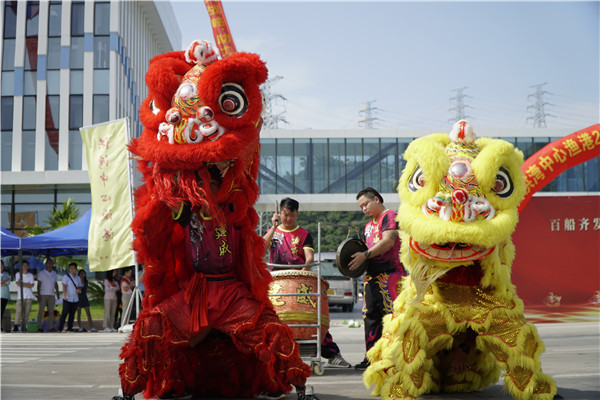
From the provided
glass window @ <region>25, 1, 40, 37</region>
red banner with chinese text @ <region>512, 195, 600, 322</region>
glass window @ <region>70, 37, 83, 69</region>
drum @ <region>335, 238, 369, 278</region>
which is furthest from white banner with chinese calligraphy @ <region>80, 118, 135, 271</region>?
glass window @ <region>25, 1, 40, 37</region>

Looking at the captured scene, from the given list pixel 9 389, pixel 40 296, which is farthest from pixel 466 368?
pixel 40 296

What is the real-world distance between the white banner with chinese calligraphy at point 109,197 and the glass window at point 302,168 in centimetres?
1922

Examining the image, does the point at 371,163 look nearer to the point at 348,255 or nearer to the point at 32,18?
the point at 32,18

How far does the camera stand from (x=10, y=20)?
2891cm

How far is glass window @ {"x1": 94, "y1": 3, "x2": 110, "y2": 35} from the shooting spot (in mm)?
28562

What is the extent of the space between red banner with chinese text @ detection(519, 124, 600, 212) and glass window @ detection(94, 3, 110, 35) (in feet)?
75.3

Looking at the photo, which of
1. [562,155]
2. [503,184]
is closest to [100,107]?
[562,155]

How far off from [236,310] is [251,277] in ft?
0.95

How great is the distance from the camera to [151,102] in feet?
15.6

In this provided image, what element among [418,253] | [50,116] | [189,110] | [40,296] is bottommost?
[40,296]

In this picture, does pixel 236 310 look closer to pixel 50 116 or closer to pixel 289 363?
pixel 289 363

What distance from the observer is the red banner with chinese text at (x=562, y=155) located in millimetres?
9688

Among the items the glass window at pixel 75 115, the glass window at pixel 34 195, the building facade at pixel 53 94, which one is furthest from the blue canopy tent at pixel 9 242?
the glass window at pixel 34 195

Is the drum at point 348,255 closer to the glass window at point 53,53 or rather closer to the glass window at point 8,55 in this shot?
the glass window at point 53,53
